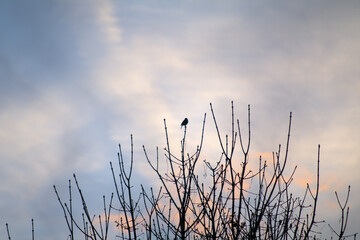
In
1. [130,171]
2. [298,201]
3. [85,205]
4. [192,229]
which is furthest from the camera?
[298,201]

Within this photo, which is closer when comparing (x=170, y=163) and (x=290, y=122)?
(x=290, y=122)

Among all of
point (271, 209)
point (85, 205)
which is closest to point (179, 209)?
point (85, 205)

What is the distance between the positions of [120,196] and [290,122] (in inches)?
94.3

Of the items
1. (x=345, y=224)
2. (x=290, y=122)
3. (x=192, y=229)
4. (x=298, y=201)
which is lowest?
(x=345, y=224)

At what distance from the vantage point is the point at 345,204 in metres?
4.32

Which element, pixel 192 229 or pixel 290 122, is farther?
pixel 192 229

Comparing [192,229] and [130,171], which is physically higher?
[130,171]

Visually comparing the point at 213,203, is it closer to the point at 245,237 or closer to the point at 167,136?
the point at 245,237

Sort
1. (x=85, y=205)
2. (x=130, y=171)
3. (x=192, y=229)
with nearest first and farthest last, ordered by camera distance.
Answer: (x=85, y=205)
(x=192, y=229)
(x=130, y=171)

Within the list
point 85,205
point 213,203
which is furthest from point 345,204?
point 85,205

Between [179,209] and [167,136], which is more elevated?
[167,136]

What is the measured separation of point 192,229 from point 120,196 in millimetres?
1068

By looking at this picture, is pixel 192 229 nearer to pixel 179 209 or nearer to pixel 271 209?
pixel 179 209

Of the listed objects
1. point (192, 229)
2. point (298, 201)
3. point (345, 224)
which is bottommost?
point (345, 224)
